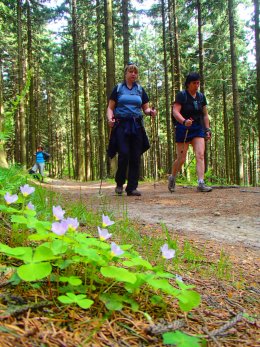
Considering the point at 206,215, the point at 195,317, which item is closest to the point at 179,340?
the point at 195,317

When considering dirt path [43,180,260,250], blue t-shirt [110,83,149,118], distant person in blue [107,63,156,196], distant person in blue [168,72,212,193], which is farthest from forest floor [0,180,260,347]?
distant person in blue [168,72,212,193]

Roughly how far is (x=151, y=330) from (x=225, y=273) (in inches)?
45.5

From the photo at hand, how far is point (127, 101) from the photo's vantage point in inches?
233

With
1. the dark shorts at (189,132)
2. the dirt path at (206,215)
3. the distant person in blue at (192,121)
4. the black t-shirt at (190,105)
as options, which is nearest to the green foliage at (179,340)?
the dirt path at (206,215)

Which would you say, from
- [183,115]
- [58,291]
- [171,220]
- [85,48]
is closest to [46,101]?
[85,48]

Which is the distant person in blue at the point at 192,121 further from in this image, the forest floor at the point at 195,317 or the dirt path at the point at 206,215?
the forest floor at the point at 195,317

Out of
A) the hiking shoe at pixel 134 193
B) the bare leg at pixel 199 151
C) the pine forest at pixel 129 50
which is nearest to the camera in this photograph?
the hiking shoe at pixel 134 193

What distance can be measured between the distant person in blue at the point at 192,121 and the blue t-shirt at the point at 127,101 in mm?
819

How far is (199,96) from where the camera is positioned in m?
6.59

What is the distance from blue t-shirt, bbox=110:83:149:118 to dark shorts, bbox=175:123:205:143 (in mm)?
968

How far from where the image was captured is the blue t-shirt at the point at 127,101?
19.5 ft

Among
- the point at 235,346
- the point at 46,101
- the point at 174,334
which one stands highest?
the point at 46,101

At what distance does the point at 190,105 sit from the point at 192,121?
1.12ft

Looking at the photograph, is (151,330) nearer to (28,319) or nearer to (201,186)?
(28,319)
